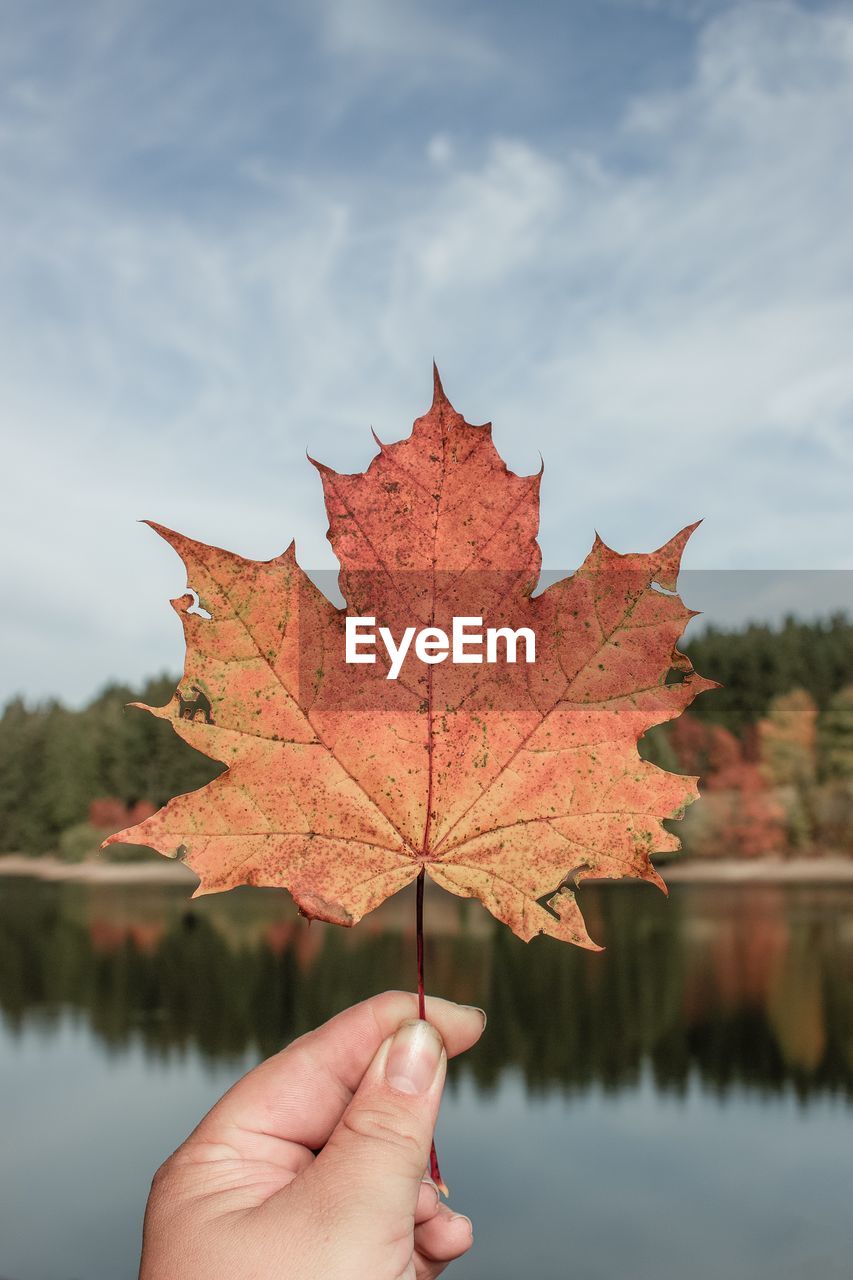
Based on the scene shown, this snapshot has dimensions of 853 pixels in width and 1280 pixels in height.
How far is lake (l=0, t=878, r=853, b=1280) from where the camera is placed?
5147 centimetres

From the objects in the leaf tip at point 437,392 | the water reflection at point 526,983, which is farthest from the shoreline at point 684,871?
the leaf tip at point 437,392

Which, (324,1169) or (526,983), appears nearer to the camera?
(324,1169)

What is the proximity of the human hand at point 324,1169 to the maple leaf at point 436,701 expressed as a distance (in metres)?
0.56

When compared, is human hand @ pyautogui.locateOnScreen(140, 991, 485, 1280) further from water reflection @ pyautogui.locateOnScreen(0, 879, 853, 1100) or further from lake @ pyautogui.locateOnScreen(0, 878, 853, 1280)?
water reflection @ pyautogui.locateOnScreen(0, 879, 853, 1100)

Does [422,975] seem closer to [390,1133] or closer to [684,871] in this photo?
[390,1133]

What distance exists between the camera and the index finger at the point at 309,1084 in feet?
8.25

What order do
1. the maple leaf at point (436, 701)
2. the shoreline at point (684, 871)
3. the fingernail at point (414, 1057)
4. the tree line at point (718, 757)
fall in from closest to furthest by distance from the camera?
1. the maple leaf at point (436, 701)
2. the fingernail at point (414, 1057)
3. the tree line at point (718, 757)
4. the shoreline at point (684, 871)

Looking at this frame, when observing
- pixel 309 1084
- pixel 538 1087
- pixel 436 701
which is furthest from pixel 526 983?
pixel 436 701

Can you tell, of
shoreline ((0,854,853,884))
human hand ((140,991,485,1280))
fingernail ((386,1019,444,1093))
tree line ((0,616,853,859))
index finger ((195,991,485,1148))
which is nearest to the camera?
human hand ((140,991,485,1280))

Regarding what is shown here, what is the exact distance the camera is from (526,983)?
70750 millimetres

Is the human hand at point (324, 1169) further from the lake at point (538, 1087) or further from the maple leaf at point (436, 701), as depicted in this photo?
the lake at point (538, 1087)

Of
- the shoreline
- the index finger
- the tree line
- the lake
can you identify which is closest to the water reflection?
the lake

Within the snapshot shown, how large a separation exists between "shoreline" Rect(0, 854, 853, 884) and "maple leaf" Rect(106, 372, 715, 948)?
73.0 metres

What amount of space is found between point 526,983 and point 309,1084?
72642 millimetres
